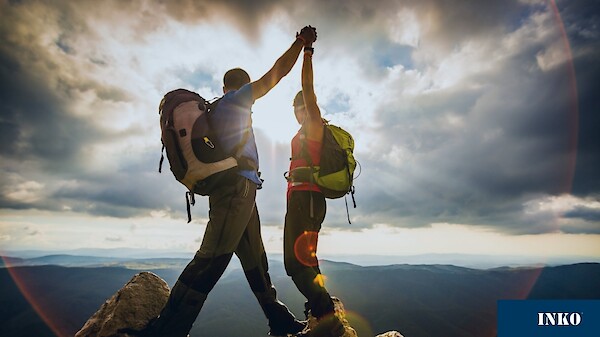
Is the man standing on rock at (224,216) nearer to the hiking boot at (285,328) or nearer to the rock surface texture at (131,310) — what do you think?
the rock surface texture at (131,310)

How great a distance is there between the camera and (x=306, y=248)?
4.98m

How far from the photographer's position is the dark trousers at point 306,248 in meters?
4.85

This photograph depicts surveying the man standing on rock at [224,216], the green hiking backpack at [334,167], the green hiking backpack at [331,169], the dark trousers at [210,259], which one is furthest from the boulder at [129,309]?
the green hiking backpack at [334,167]

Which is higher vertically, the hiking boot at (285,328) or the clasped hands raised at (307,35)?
the clasped hands raised at (307,35)

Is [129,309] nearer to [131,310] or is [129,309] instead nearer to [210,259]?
[131,310]

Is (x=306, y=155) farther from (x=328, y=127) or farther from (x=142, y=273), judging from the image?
(x=142, y=273)

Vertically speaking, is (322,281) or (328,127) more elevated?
(328,127)

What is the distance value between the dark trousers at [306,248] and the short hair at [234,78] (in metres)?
1.87

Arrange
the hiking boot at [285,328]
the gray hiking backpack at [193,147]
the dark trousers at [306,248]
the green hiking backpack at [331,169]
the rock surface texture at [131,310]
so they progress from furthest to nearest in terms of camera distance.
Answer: the hiking boot at [285,328] → the rock surface texture at [131,310] → the green hiking backpack at [331,169] → the dark trousers at [306,248] → the gray hiking backpack at [193,147]

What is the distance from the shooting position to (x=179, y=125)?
4.30 metres

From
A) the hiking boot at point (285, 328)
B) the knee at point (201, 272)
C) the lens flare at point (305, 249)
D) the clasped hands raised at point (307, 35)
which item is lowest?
the hiking boot at point (285, 328)

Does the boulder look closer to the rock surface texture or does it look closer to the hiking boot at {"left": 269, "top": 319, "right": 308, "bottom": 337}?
the rock surface texture

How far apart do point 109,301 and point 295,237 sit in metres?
3.64


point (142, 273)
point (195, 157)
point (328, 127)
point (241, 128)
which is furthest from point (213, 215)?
point (142, 273)
